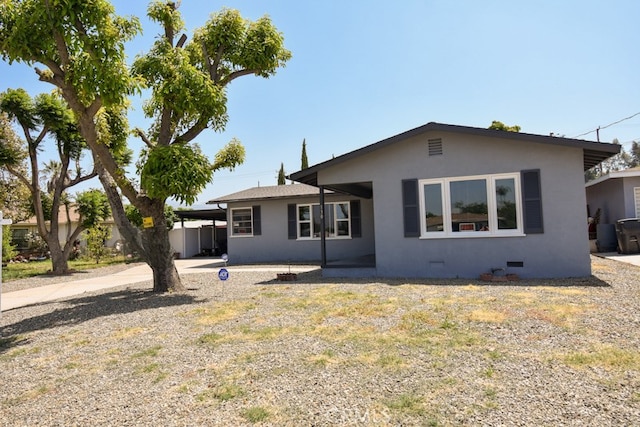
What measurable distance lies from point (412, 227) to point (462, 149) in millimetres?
2220

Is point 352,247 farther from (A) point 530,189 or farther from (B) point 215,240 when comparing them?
(B) point 215,240

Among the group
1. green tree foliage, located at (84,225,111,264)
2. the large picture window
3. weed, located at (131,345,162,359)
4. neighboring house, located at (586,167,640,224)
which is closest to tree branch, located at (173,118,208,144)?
weed, located at (131,345,162,359)

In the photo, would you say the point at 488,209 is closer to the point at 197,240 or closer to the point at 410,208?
the point at 410,208

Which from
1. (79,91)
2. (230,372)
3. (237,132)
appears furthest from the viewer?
(237,132)

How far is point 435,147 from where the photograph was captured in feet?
31.5

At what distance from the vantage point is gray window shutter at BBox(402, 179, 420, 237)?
9.70 meters

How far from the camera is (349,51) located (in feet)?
39.1

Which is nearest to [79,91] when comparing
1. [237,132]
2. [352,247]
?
[237,132]

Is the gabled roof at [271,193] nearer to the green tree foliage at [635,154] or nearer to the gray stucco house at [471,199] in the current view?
the gray stucco house at [471,199]

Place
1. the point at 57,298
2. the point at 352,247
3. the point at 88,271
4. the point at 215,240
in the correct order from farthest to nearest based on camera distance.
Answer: the point at 215,240 → the point at 88,271 → the point at 352,247 → the point at 57,298

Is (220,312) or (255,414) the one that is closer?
(255,414)

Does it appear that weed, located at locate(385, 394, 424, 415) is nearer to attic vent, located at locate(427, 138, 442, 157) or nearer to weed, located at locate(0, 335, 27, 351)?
weed, located at locate(0, 335, 27, 351)

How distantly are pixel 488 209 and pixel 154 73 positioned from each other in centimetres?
813

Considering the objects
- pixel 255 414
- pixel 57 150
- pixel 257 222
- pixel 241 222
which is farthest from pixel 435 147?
pixel 57 150
